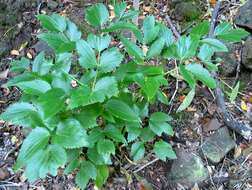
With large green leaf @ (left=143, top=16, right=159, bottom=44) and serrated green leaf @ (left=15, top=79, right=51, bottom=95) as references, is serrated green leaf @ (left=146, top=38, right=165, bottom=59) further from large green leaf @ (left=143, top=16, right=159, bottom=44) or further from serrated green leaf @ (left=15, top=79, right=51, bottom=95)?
serrated green leaf @ (left=15, top=79, right=51, bottom=95)

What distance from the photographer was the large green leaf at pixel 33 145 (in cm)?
150

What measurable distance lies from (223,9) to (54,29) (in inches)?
54.5

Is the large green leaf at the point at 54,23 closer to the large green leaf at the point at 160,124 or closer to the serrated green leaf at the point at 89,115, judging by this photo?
the serrated green leaf at the point at 89,115

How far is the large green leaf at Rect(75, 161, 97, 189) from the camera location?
1.79 m

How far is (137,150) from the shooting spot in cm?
194

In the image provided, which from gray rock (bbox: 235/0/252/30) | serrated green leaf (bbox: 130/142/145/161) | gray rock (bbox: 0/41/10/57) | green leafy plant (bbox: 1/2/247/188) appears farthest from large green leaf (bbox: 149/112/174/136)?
gray rock (bbox: 0/41/10/57)

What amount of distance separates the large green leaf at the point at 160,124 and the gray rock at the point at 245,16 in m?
0.93

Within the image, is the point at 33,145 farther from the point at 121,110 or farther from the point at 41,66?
the point at 41,66

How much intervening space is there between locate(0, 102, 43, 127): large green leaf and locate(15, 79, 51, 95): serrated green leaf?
0.23 feet

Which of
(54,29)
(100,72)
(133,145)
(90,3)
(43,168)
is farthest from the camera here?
(90,3)

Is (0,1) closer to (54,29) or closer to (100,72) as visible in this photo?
(54,29)

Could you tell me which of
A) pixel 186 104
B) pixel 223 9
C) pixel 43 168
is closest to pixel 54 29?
pixel 43 168

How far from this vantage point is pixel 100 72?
1620 mm

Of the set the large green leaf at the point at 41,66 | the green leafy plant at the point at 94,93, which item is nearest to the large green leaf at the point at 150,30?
the green leafy plant at the point at 94,93
